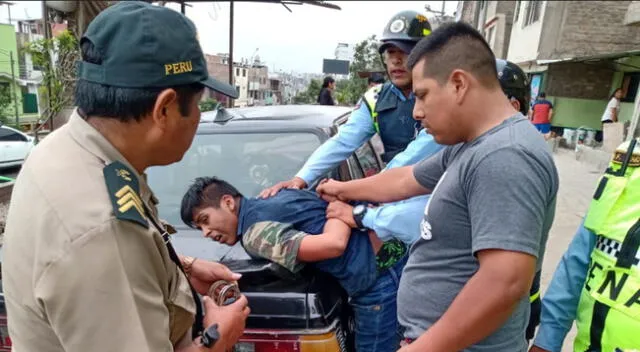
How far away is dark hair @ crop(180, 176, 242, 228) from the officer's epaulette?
35.0 inches

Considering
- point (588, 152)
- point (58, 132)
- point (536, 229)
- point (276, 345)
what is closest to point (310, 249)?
point (276, 345)

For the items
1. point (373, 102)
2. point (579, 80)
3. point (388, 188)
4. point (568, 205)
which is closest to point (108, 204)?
point (388, 188)

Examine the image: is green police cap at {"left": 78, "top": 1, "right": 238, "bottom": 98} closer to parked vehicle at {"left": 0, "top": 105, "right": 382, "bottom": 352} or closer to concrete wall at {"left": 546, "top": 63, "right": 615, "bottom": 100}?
parked vehicle at {"left": 0, "top": 105, "right": 382, "bottom": 352}

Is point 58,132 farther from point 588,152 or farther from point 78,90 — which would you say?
point 588,152

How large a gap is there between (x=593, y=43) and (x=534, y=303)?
1468 cm

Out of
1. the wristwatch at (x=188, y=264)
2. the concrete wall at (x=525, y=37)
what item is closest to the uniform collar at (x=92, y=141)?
the wristwatch at (x=188, y=264)

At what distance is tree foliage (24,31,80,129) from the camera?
17.9 ft

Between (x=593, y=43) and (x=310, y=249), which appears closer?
(x=310, y=249)

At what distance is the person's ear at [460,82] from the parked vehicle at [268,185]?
0.84 meters

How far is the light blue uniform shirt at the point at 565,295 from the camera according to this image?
143cm

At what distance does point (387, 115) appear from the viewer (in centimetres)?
238

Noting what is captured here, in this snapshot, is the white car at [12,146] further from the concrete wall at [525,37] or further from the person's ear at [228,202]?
the concrete wall at [525,37]

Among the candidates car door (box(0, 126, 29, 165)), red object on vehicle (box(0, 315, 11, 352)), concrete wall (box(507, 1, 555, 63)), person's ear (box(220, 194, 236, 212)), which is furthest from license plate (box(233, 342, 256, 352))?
concrete wall (box(507, 1, 555, 63))

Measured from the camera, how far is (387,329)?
1768mm
